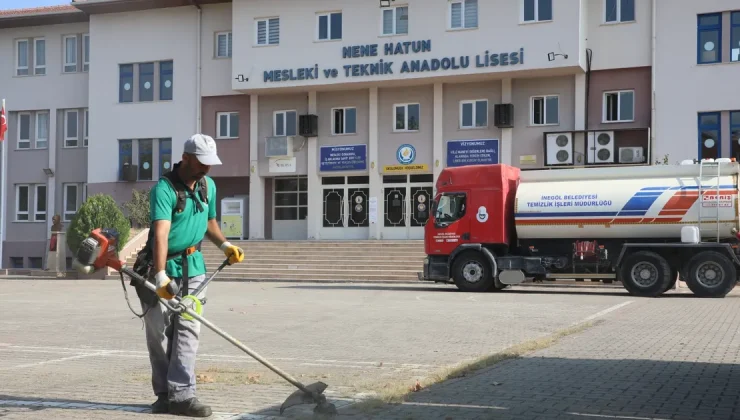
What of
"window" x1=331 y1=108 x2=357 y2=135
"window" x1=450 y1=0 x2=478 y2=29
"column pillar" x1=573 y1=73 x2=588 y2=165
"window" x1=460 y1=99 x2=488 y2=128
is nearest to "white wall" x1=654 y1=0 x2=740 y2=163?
"column pillar" x1=573 y1=73 x2=588 y2=165

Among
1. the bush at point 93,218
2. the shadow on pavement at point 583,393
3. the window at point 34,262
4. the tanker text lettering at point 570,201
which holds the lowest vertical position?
the window at point 34,262

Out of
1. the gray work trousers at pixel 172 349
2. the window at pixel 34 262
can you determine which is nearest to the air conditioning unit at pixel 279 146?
the window at pixel 34 262

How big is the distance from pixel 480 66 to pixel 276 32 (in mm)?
9152

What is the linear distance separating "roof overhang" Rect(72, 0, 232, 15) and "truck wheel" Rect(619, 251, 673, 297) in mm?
23345

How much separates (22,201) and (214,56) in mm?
12646

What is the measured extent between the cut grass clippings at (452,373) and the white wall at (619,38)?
75.1ft

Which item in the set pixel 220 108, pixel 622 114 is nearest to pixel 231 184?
pixel 220 108

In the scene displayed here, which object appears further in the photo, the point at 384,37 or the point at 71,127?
the point at 71,127

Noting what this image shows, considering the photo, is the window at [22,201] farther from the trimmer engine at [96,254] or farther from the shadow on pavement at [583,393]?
the trimmer engine at [96,254]

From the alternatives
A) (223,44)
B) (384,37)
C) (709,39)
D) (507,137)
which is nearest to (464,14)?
(384,37)

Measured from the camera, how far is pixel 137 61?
40125mm

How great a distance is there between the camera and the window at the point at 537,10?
32875mm

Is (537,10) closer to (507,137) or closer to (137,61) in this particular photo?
(507,137)

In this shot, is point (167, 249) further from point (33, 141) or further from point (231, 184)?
point (33, 141)
